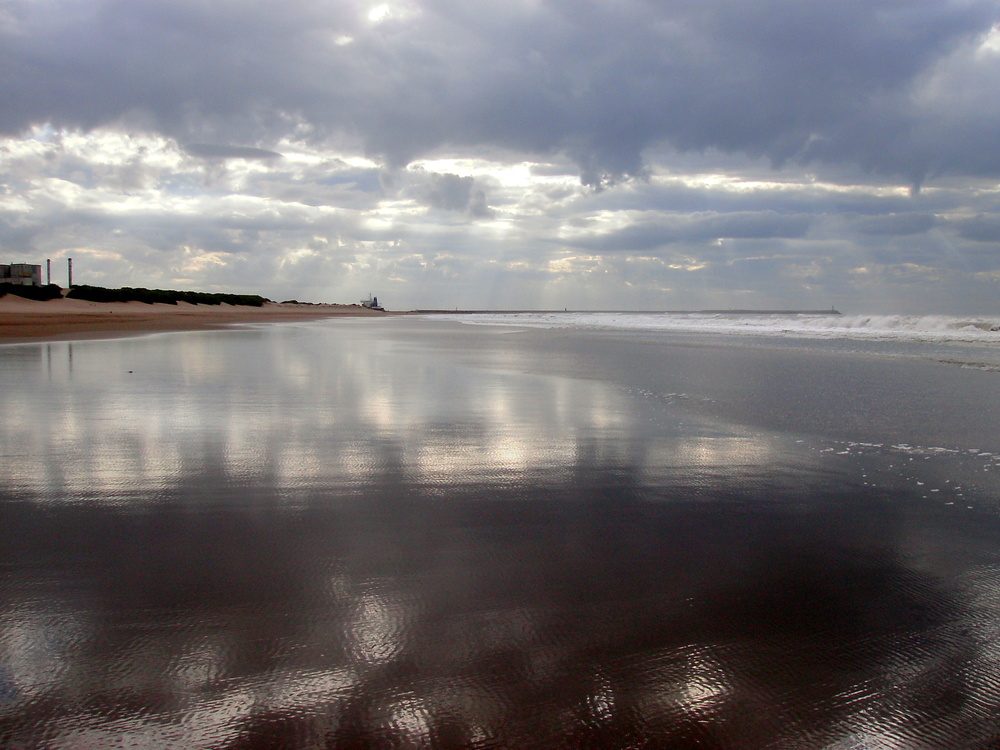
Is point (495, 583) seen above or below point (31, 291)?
below

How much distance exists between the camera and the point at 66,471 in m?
4.89

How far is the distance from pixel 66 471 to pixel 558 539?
3.78 meters

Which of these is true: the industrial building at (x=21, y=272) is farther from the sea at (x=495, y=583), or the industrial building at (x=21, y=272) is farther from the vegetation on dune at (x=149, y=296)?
the sea at (x=495, y=583)

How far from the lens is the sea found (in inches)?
82.1

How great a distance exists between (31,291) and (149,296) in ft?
49.1

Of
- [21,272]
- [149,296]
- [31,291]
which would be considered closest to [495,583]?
[31,291]

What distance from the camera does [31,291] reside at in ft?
154

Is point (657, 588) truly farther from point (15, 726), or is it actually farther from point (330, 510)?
point (15, 726)

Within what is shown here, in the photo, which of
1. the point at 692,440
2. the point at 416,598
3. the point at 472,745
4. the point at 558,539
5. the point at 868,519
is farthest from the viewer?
the point at 692,440

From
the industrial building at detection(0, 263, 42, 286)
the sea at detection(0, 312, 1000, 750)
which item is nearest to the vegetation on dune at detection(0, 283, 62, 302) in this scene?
the industrial building at detection(0, 263, 42, 286)

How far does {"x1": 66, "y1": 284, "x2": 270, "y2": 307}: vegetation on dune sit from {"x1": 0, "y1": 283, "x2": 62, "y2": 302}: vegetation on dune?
398 centimetres

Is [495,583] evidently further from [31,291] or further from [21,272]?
[21,272]

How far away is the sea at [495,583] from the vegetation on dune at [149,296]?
185 feet

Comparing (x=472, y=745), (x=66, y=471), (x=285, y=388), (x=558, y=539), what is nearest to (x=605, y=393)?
(x=285, y=388)
